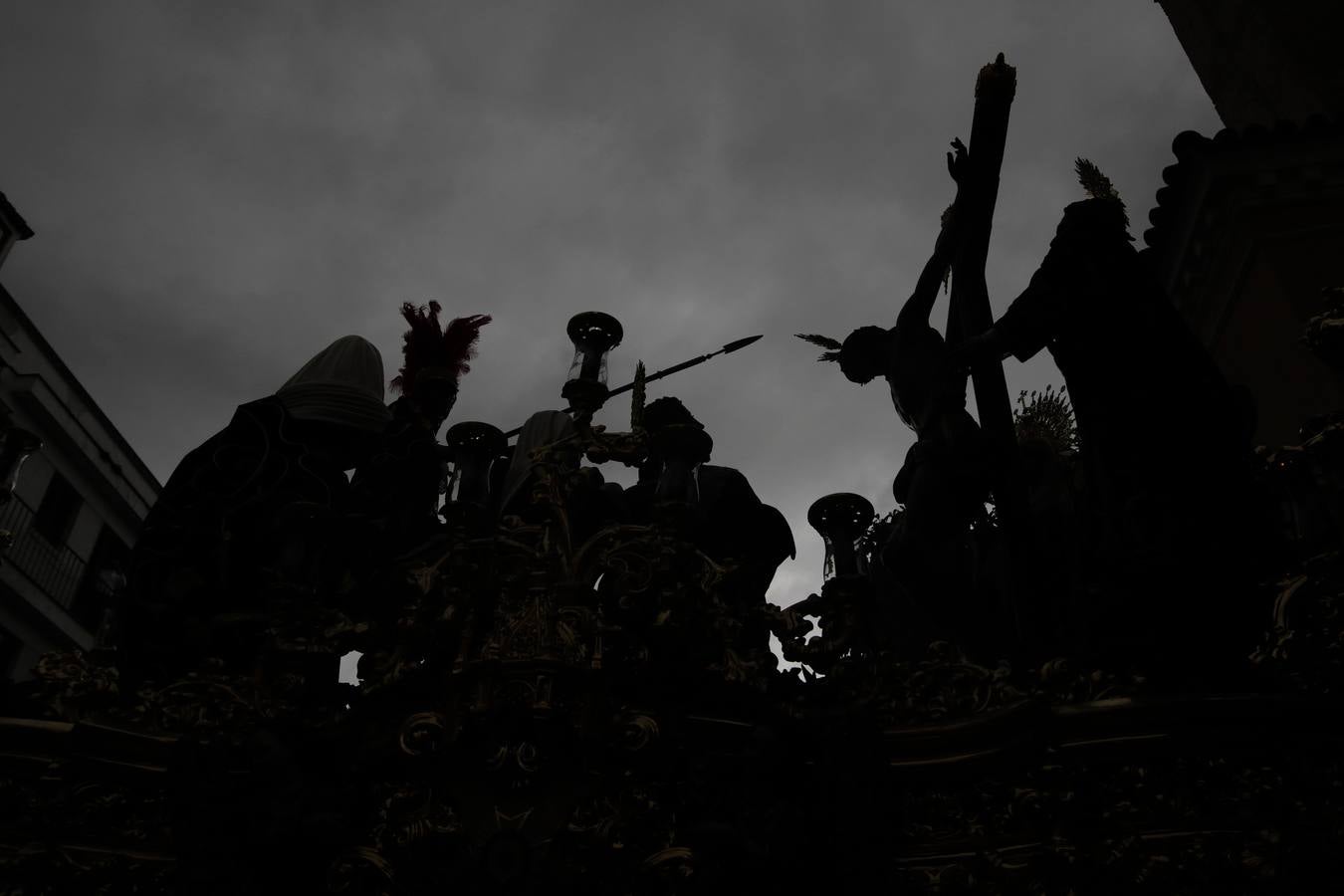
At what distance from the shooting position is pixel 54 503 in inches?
711

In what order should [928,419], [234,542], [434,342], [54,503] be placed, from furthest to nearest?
1. [54,503]
2. [434,342]
3. [928,419]
4. [234,542]

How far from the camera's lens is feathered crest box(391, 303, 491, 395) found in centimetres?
976

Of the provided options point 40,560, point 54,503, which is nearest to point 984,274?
point 40,560

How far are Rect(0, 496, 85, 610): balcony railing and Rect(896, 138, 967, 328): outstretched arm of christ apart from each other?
13714 millimetres

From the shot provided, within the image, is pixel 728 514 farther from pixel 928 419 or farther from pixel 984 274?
pixel 984 274

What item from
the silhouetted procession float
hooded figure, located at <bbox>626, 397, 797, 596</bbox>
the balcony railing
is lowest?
the silhouetted procession float

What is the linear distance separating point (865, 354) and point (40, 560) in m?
14.7

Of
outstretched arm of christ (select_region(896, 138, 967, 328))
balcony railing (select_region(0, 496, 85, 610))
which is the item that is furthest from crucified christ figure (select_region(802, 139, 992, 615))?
balcony railing (select_region(0, 496, 85, 610))

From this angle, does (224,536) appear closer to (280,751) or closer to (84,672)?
(84,672)

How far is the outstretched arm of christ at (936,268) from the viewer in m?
7.11

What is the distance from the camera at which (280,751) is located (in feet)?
16.0

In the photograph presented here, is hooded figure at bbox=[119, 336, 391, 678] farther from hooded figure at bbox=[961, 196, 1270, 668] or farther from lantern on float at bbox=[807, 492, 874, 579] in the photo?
hooded figure at bbox=[961, 196, 1270, 668]

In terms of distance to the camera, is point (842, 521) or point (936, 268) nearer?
point (842, 521)

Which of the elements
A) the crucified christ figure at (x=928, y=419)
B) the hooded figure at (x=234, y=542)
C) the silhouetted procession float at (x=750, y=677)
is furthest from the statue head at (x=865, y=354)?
the hooded figure at (x=234, y=542)
